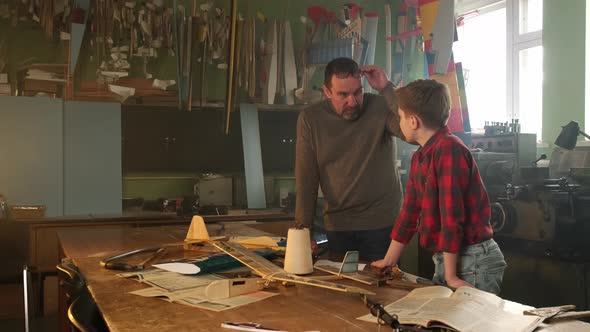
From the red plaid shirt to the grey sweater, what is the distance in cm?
71

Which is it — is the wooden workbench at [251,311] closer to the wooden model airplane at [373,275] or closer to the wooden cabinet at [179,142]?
the wooden model airplane at [373,275]

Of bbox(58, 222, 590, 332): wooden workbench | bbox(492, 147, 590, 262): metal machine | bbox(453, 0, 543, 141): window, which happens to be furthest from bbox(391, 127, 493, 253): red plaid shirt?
bbox(453, 0, 543, 141): window

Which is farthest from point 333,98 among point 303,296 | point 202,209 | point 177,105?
point 177,105

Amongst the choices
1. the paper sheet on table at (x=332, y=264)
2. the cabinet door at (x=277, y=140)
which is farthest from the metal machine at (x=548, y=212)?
the cabinet door at (x=277, y=140)

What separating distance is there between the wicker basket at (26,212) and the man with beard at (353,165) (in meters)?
2.32

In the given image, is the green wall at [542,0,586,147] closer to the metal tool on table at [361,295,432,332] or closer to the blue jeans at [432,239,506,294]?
the blue jeans at [432,239,506,294]

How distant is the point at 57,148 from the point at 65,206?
44cm

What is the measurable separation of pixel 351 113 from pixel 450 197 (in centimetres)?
96

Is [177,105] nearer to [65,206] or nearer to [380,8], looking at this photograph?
[65,206]

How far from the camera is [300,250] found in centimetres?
168

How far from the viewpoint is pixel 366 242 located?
2.58 meters

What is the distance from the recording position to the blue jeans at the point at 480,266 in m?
1.74

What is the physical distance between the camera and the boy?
1.70 metres

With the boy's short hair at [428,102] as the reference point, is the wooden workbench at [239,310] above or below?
below
